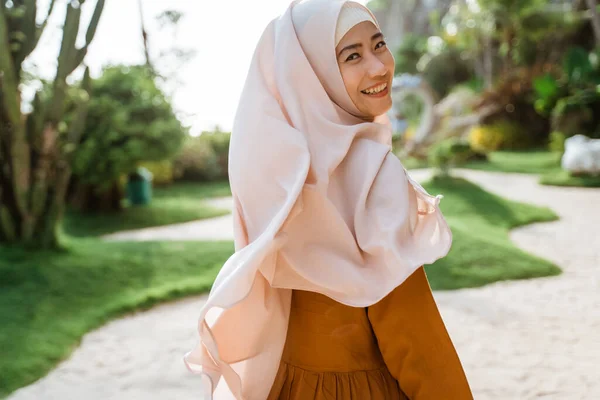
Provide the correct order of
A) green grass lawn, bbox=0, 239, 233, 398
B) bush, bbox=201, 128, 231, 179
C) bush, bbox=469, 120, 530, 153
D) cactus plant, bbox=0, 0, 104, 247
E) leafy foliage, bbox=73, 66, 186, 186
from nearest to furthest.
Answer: green grass lawn, bbox=0, 239, 233, 398 < cactus plant, bbox=0, 0, 104, 247 < leafy foliage, bbox=73, 66, 186, 186 < bush, bbox=201, 128, 231, 179 < bush, bbox=469, 120, 530, 153

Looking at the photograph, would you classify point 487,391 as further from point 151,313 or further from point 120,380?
point 151,313

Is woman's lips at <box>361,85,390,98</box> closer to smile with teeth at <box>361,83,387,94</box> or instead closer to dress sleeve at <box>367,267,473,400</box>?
smile with teeth at <box>361,83,387,94</box>

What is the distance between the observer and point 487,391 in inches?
95.7

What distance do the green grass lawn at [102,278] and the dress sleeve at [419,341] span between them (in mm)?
2312

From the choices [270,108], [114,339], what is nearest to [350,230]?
[270,108]

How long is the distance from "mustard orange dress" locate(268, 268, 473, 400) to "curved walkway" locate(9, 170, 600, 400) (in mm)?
1520

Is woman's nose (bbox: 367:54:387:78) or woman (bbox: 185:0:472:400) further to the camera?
woman's nose (bbox: 367:54:387:78)

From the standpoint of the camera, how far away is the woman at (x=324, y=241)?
100 cm

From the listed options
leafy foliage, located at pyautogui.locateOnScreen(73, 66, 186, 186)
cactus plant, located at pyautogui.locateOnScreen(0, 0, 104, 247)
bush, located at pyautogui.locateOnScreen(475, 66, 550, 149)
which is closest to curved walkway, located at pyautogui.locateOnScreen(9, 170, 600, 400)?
cactus plant, located at pyautogui.locateOnScreen(0, 0, 104, 247)

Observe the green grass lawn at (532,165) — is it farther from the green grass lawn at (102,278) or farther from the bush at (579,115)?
the green grass lawn at (102,278)

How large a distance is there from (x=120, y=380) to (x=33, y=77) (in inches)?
118

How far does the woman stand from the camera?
1002 millimetres

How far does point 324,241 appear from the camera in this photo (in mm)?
1042

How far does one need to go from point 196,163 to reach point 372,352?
1139 centimetres
